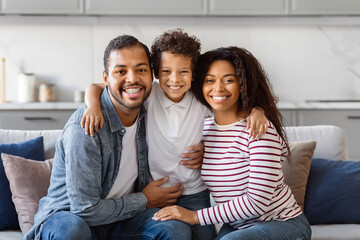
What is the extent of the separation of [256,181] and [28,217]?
99 centimetres

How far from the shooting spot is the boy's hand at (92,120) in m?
1.67

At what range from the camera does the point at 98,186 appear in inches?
66.3

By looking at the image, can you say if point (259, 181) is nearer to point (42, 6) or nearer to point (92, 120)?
point (92, 120)

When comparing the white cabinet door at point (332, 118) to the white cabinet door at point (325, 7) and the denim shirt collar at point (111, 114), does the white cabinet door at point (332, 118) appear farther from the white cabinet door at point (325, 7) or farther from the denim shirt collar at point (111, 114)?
the denim shirt collar at point (111, 114)

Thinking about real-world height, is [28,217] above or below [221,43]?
below

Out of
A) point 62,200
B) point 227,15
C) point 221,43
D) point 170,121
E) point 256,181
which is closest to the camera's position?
point 256,181

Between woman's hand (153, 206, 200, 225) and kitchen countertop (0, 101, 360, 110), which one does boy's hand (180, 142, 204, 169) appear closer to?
woman's hand (153, 206, 200, 225)

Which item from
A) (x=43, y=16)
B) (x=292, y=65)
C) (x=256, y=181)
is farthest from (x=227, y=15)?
(x=256, y=181)

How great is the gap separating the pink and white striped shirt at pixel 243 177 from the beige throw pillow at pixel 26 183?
744mm

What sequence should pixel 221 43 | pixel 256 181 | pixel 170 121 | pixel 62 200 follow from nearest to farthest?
pixel 256 181
pixel 62 200
pixel 170 121
pixel 221 43

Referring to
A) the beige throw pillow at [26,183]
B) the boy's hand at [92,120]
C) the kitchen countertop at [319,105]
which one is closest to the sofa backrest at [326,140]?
the boy's hand at [92,120]

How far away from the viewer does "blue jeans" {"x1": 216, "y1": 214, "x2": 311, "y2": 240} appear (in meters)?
1.63

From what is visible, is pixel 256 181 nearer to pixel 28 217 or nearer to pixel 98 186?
pixel 98 186

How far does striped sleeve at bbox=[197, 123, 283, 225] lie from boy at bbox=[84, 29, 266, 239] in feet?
0.75
